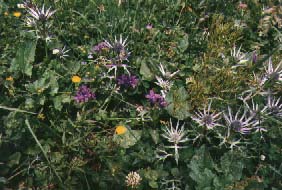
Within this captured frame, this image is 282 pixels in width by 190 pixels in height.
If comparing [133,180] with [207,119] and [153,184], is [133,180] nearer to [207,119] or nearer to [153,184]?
[153,184]

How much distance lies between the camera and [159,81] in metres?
2.72

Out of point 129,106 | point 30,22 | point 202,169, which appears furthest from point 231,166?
point 30,22

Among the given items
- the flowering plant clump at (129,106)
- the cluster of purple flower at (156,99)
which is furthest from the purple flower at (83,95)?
the cluster of purple flower at (156,99)

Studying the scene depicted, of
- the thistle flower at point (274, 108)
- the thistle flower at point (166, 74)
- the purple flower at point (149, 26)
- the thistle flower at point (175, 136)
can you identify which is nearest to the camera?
the thistle flower at point (175, 136)

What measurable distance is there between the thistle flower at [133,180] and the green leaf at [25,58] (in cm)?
96

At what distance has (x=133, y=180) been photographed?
2.26 metres

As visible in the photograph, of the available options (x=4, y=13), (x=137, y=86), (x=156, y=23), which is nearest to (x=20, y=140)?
(x=137, y=86)

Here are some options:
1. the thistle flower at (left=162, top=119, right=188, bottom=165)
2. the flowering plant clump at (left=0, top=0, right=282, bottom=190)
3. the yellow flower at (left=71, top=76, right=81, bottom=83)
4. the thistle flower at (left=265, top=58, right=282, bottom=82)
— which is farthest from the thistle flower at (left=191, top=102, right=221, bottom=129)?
the yellow flower at (left=71, top=76, right=81, bottom=83)

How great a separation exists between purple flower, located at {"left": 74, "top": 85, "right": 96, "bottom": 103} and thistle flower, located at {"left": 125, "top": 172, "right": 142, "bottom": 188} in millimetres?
555

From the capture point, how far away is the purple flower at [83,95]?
2.56 m

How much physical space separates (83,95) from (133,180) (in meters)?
0.62

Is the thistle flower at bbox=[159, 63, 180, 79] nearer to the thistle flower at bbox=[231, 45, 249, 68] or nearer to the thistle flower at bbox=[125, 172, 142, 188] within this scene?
the thistle flower at bbox=[231, 45, 249, 68]

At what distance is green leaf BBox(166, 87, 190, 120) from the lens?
2.55 metres

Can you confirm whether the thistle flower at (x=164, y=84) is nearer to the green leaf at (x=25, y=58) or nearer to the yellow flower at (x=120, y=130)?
the yellow flower at (x=120, y=130)
